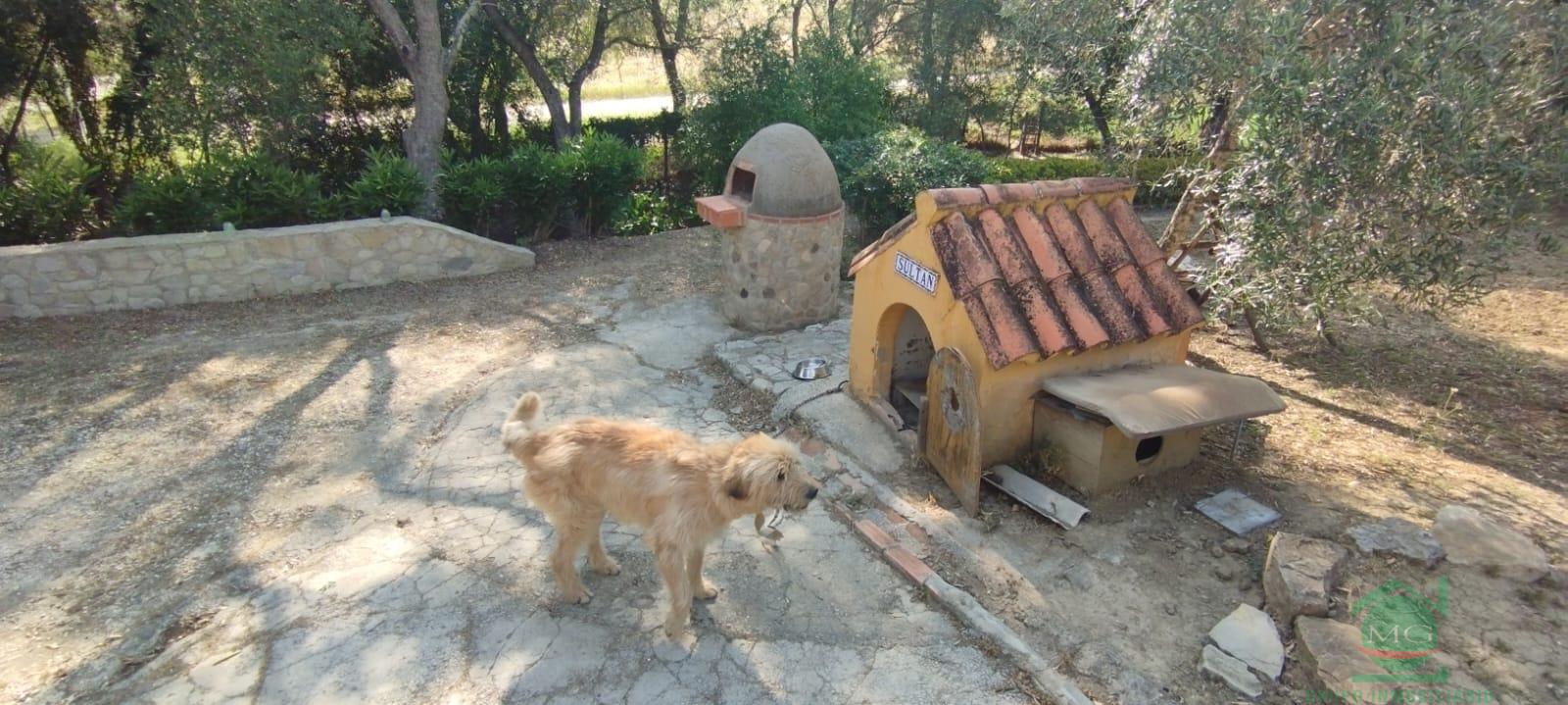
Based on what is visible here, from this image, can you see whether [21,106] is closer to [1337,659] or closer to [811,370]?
[811,370]

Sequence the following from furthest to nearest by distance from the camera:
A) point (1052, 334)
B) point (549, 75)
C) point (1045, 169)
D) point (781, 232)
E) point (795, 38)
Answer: point (795, 38) → point (549, 75) → point (1045, 169) → point (781, 232) → point (1052, 334)

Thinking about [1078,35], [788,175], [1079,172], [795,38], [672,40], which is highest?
[795,38]

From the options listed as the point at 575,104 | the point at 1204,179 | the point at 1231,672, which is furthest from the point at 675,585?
the point at 575,104

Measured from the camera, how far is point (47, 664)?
4262 mm

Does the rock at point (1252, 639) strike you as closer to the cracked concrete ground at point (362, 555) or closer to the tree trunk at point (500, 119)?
the cracked concrete ground at point (362, 555)

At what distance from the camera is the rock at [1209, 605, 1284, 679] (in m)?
4.25

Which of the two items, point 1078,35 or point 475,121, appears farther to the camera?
point 475,121

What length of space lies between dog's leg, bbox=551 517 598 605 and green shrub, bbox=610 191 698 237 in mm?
9482

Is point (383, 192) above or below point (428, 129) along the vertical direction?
below

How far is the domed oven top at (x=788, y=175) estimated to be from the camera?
28.7ft

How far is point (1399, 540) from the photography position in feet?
15.9

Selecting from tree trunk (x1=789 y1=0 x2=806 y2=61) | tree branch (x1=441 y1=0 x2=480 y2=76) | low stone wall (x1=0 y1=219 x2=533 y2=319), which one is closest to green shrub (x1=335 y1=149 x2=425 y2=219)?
low stone wall (x1=0 y1=219 x2=533 y2=319)

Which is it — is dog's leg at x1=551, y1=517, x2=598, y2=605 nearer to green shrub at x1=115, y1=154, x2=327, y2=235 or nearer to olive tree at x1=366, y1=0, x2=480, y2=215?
green shrub at x1=115, y1=154, x2=327, y2=235

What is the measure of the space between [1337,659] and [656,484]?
11.6 ft
